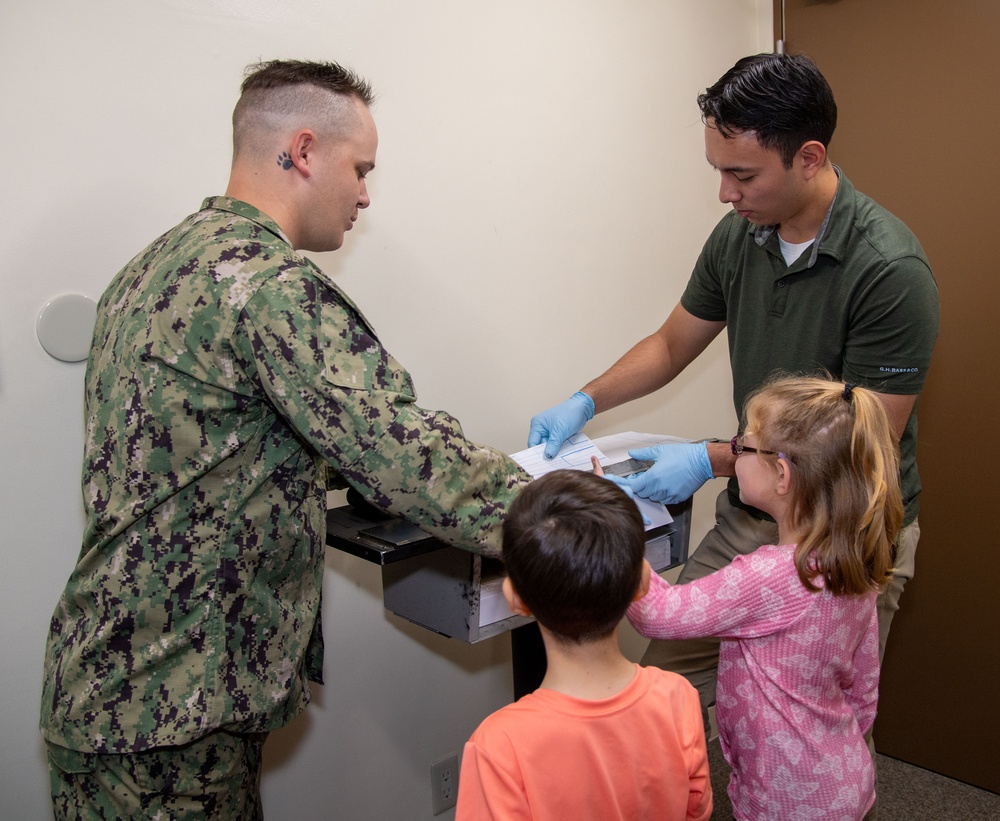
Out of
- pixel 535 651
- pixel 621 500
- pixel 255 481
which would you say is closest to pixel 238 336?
pixel 255 481

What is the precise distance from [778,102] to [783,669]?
1.05m

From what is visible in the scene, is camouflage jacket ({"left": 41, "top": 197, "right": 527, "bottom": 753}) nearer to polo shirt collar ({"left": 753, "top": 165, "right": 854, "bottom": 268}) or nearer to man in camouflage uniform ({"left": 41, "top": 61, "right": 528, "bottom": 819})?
man in camouflage uniform ({"left": 41, "top": 61, "right": 528, "bottom": 819})

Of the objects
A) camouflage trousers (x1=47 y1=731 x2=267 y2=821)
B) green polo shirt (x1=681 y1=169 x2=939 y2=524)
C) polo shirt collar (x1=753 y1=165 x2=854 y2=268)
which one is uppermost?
polo shirt collar (x1=753 y1=165 x2=854 y2=268)

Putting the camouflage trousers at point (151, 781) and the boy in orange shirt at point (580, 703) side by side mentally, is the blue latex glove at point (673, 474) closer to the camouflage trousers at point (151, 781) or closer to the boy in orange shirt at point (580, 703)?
the boy in orange shirt at point (580, 703)

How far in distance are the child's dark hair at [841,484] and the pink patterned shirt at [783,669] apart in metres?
0.05

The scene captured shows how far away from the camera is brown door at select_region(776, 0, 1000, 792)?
2336 millimetres

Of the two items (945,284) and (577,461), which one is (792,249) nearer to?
(577,461)

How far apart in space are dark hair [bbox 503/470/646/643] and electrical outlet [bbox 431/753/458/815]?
49.4 inches

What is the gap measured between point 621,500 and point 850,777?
0.71 metres

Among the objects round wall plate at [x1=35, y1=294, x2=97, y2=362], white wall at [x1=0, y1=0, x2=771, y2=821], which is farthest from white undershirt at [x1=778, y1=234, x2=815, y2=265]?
round wall plate at [x1=35, y1=294, x2=97, y2=362]

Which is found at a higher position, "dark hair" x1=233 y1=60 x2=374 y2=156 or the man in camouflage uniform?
"dark hair" x1=233 y1=60 x2=374 y2=156

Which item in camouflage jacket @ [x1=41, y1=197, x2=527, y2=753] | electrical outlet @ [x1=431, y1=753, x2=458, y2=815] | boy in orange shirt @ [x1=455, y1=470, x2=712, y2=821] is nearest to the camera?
Answer: boy in orange shirt @ [x1=455, y1=470, x2=712, y2=821]

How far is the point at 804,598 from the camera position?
134 centimetres

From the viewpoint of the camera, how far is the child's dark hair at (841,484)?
4.35 ft
